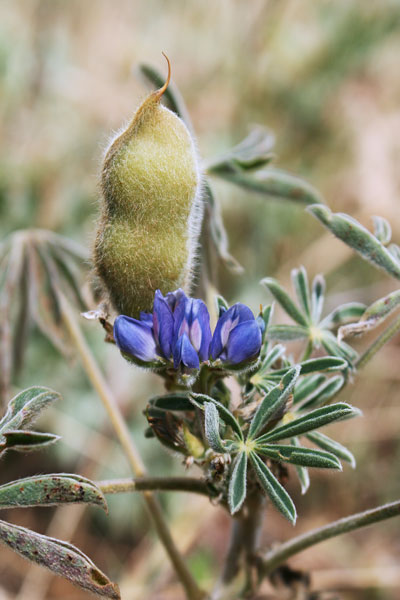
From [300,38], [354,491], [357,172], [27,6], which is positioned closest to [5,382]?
Answer: [354,491]

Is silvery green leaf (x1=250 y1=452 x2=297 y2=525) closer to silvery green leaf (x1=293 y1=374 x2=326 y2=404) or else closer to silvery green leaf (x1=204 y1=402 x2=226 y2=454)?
silvery green leaf (x1=204 y1=402 x2=226 y2=454)

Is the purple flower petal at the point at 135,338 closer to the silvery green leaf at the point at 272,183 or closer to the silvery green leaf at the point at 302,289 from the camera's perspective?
the silvery green leaf at the point at 302,289

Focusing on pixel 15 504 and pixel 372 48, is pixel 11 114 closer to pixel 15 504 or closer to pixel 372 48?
pixel 372 48

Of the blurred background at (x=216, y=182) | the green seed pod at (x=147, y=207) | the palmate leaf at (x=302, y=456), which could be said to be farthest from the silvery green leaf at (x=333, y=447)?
the blurred background at (x=216, y=182)

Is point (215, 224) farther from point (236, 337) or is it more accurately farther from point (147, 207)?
point (236, 337)

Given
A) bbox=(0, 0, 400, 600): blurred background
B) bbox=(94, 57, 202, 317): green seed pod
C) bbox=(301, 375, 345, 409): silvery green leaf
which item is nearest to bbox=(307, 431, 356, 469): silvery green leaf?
bbox=(301, 375, 345, 409): silvery green leaf
